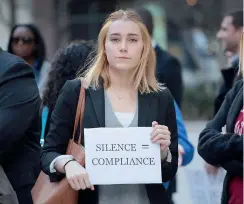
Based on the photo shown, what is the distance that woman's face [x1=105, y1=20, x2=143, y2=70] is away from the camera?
3.90 meters

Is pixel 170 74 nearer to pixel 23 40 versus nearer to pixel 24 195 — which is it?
pixel 23 40

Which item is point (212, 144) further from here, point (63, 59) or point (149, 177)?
point (63, 59)

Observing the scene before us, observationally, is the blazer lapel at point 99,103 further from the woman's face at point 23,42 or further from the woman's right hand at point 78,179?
the woman's face at point 23,42

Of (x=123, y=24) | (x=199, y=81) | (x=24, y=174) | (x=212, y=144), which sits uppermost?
(x=123, y=24)

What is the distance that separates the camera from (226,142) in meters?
3.83

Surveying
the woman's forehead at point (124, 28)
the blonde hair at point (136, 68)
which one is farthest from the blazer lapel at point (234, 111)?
the woman's forehead at point (124, 28)

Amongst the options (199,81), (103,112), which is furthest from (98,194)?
(199,81)

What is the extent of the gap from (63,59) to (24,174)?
99cm

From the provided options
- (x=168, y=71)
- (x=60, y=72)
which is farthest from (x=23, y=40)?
(x=60, y=72)

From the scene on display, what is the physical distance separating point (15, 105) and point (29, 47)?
2869mm

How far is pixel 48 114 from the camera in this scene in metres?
4.82

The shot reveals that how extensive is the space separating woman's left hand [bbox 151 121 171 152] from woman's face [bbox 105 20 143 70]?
387 millimetres

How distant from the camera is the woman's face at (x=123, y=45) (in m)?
A: 3.90

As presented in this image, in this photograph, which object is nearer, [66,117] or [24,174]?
[66,117]
